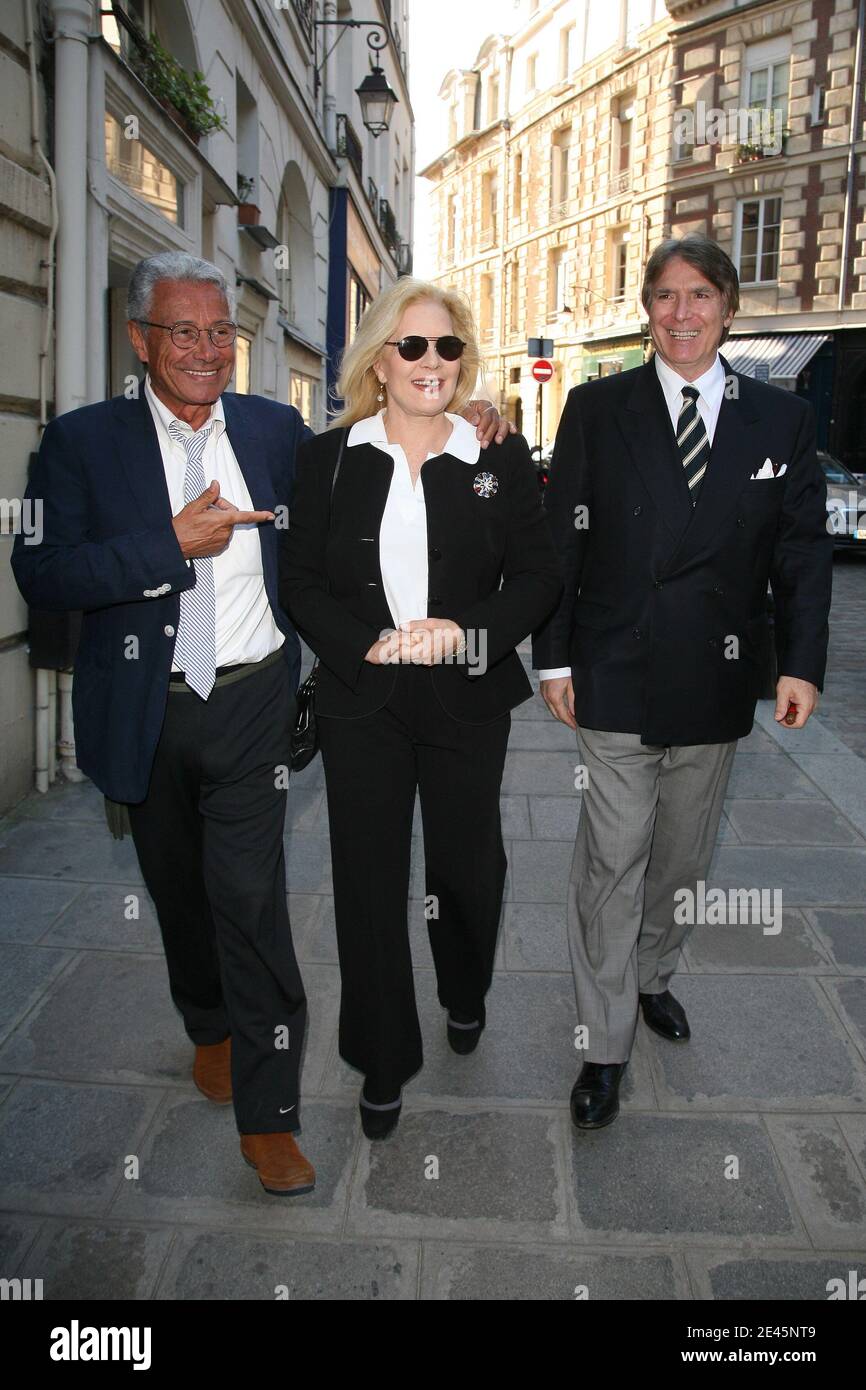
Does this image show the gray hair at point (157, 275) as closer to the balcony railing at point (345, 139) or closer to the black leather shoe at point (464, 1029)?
the black leather shoe at point (464, 1029)

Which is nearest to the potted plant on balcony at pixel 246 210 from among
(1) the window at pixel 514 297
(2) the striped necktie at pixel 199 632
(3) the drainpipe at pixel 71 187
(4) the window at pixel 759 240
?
(3) the drainpipe at pixel 71 187

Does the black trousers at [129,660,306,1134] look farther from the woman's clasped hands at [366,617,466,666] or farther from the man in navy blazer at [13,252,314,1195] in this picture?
the woman's clasped hands at [366,617,466,666]

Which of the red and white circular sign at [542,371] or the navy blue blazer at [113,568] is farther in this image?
the red and white circular sign at [542,371]

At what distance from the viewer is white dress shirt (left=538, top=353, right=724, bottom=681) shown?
10.1 feet

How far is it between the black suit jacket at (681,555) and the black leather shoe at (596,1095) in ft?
2.97

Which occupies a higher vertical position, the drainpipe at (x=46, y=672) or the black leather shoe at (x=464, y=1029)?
the drainpipe at (x=46, y=672)

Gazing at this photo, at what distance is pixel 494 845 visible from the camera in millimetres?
3082

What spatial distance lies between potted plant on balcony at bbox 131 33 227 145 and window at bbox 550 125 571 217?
3020cm

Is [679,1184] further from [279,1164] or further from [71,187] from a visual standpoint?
[71,187]

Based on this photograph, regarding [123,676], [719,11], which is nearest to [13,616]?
[123,676]

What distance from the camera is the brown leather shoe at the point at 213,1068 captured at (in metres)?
3.10

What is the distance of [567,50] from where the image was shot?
35.2m
